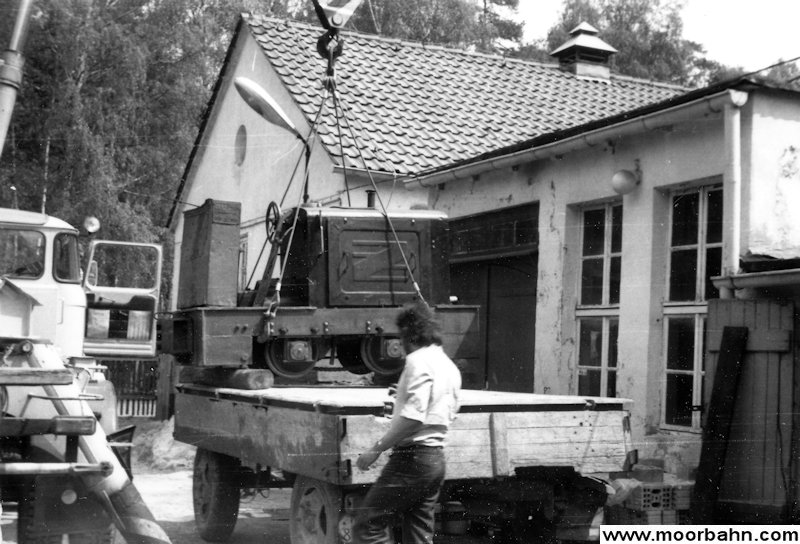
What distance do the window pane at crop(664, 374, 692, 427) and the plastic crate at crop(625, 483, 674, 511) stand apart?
1.07m

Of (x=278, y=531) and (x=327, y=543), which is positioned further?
(x=278, y=531)

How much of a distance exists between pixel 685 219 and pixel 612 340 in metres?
1.48

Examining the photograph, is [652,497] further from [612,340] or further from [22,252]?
[22,252]

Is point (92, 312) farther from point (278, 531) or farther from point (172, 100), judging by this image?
point (172, 100)

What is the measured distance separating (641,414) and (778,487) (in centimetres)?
173

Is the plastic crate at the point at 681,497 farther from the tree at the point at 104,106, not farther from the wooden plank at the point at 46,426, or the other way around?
the tree at the point at 104,106

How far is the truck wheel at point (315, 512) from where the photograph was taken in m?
6.47

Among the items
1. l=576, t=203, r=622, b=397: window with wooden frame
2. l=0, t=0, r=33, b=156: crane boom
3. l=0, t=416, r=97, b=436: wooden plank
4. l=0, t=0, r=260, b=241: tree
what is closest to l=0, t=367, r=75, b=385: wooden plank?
l=0, t=416, r=97, b=436: wooden plank

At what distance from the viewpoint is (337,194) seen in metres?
15.0

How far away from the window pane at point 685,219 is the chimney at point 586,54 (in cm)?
999

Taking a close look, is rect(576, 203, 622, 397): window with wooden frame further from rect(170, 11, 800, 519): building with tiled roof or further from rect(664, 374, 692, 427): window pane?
rect(664, 374, 692, 427): window pane

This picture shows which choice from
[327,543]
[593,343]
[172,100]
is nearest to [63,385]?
[327,543]

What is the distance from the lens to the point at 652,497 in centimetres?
849

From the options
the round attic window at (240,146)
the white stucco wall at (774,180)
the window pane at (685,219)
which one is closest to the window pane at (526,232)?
the window pane at (685,219)
